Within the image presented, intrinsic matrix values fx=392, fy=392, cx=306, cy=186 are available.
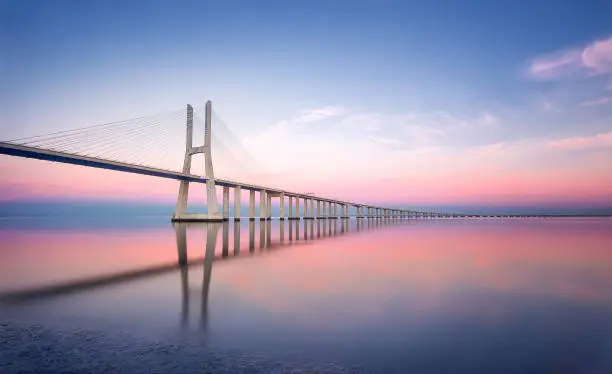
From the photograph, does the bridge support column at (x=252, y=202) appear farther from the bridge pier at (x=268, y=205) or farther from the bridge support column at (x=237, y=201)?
the bridge support column at (x=237, y=201)

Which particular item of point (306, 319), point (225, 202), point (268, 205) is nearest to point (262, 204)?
point (268, 205)

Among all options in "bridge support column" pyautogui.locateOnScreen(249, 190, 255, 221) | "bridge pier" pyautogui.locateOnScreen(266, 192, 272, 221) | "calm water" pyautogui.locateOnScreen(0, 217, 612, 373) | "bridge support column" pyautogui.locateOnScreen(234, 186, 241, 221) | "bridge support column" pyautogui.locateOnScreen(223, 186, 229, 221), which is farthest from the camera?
"bridge pier" pyautogui.locateOnScreen(266, 192, 272, 221)

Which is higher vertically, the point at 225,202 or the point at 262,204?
the point at 225,202

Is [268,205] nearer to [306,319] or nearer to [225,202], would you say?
[225,202]

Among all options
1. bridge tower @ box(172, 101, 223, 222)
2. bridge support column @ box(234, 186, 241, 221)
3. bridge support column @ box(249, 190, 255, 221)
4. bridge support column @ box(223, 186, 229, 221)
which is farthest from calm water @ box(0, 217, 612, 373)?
bridge support column @ box(249, 190, 255, 221)

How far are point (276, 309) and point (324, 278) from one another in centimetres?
484

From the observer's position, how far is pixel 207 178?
62031 millimetres

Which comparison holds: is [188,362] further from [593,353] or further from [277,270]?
[277,270]

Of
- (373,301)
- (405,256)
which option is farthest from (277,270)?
(405,256)

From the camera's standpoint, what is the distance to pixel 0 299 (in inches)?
391

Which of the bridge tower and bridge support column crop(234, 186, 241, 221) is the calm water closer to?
the bridge tower

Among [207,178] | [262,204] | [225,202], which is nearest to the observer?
[207,178]

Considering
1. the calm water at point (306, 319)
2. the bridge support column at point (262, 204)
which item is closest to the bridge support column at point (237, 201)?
the bridge support column at point (262, 204)

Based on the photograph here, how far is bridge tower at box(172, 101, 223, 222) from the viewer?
62.2m
